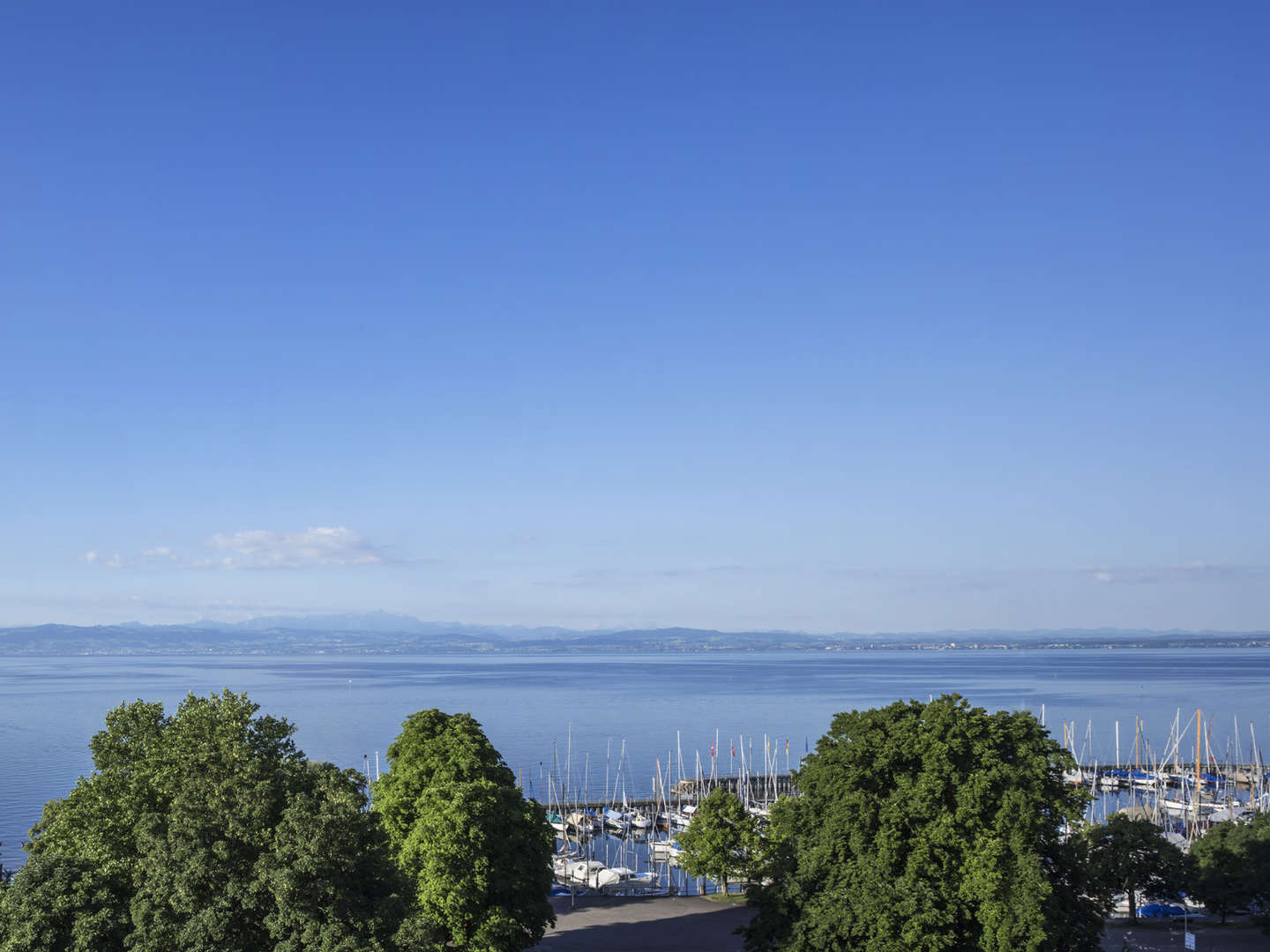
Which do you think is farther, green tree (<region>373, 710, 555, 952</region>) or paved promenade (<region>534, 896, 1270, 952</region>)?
paved promenade (<region>534, 896, 1270, 952</region>)

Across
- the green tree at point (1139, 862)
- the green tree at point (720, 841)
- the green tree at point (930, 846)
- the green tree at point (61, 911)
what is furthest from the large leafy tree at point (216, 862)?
the green tree at point (1139, 862)

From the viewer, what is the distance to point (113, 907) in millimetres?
22156

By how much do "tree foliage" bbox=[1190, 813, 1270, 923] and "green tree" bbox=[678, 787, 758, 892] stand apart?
20.7m

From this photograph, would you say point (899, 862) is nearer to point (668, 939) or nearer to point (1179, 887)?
point (668, 939)

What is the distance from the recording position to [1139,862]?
45.1m

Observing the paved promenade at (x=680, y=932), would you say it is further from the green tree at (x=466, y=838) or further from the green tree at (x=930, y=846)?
the green tree at (x=930, y=846)

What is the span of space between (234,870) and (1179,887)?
41.6 meters

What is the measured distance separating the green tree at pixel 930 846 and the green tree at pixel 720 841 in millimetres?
18887

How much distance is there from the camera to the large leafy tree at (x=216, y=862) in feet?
70.5

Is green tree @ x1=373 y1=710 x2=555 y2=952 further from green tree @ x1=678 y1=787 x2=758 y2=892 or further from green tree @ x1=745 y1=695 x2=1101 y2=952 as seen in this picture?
green tree @ x1=678 y1=787 x2=758 y2=892

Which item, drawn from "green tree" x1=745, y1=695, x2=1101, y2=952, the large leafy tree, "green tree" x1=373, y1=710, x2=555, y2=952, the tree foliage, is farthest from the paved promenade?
the large leafy tree

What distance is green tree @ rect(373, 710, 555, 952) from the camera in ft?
102

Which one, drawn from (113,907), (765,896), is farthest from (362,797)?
(765,896)

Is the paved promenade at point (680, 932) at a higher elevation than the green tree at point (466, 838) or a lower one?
lower
